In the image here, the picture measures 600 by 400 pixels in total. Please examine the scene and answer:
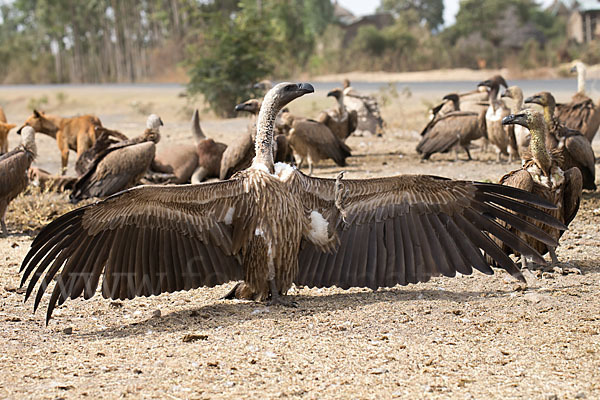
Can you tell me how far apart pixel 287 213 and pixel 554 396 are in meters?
1.96

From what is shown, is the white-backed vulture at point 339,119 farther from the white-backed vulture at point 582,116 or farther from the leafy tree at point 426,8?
the leafy tree at point 426,8

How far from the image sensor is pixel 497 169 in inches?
420

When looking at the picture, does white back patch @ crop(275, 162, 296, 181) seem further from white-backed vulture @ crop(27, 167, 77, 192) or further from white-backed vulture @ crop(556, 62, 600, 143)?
white-backed vulture @ crop(556, 62, 600, 143)

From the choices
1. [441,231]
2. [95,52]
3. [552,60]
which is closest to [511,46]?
[552,60]

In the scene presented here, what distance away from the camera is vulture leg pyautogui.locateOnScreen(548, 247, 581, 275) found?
546cm

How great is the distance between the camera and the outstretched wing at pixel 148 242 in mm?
4453

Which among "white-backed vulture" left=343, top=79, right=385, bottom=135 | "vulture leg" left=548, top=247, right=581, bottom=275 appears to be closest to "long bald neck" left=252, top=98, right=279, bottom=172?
"vulture leg" left=548, top=247, right=581, bottom=275

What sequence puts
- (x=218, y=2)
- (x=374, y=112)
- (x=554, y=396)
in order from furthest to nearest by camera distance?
(x=218, y=2) → (x=374, y=112) → (x=554, y=396)

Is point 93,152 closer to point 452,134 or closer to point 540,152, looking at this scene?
point 452,134

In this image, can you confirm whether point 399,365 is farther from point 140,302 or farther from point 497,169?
point 497,169

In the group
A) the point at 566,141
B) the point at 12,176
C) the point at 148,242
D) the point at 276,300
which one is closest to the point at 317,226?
the point at 276,300

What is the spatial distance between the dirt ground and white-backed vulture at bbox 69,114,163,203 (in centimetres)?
295

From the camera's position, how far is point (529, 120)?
555 centimetres

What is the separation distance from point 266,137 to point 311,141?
19.6 ft
